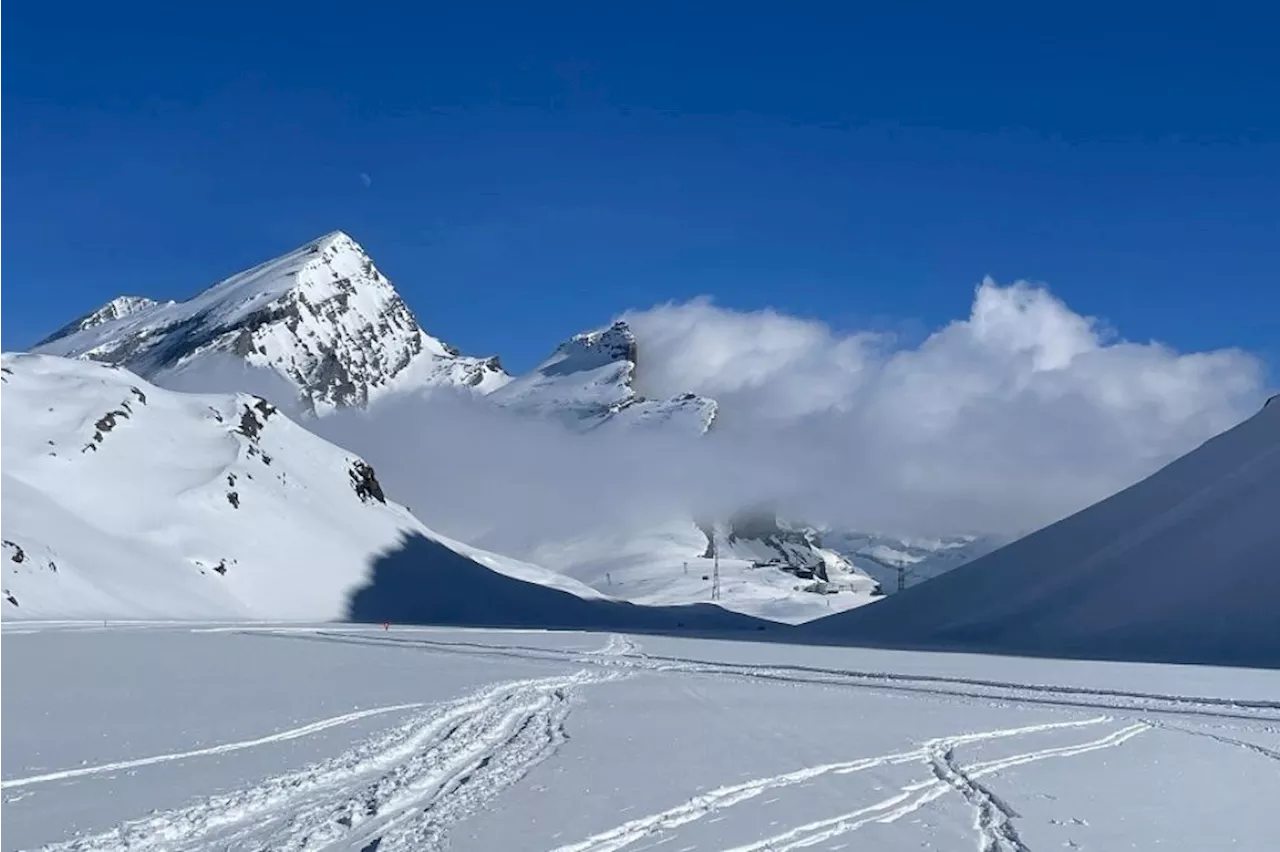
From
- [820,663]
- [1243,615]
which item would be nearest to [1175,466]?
[1243,615]

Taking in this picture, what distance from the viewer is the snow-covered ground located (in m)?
11.9

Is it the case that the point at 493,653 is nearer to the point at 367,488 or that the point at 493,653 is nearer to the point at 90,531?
the point at 90,531

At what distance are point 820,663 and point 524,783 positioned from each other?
87.2 feet

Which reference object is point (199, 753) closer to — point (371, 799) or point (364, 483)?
point (371, 799)

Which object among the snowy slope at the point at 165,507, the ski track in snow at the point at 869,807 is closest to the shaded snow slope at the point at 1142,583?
the ski track in snow at the point at 869,807

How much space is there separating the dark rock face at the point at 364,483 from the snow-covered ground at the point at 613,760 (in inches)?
3571

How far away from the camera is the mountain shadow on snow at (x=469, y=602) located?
4011 inches

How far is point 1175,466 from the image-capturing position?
77875mm

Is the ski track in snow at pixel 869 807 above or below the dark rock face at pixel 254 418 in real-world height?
below

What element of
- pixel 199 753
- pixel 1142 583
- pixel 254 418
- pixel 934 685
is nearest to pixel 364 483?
pixel 254 418

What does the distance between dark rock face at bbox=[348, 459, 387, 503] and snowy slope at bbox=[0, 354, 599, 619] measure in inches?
8.5

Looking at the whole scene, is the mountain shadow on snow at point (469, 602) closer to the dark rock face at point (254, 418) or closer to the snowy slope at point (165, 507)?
the snowy slope at point (165, 507)

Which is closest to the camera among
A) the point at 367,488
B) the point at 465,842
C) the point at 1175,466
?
the point at 465,842

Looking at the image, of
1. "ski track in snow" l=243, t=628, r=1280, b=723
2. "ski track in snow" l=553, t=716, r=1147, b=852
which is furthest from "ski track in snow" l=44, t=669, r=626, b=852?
"ski track in snow" l=243, t=628, r=1280, b=723
